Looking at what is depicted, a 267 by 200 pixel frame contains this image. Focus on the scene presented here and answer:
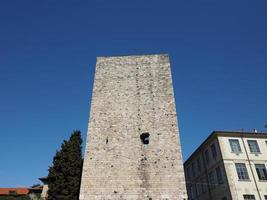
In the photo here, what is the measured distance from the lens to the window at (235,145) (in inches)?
830

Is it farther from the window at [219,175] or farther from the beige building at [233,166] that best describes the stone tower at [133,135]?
→ the window at [219,175]

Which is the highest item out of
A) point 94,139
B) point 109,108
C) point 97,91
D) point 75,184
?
point 97,91

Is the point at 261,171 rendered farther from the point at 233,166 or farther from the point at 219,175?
the point at 219,175

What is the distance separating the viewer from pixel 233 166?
19969 millimetres

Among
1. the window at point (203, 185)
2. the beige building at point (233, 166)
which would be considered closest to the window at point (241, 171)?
the beige building at point (233, 166)

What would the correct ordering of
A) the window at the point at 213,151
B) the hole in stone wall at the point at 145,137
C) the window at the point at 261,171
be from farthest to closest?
the window at the point at 213,151, the window at the point at 261,171, the hole in stone wall at the point at 145,137

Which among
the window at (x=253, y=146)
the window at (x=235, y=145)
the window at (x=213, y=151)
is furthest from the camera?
the window at (x=213, y=151)

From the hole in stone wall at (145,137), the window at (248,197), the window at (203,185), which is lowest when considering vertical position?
the window at (248,197)

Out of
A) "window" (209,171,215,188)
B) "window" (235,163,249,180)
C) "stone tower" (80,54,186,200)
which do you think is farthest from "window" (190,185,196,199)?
"stone tower" (80,54,186,200)

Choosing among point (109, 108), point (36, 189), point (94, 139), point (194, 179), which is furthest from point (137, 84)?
point (36, 189)

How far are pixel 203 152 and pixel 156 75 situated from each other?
12.1 m

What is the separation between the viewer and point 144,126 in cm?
1362

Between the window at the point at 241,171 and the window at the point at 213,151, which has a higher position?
the window at the point at 213,151

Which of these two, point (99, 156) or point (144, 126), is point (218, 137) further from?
point (99, 156)
